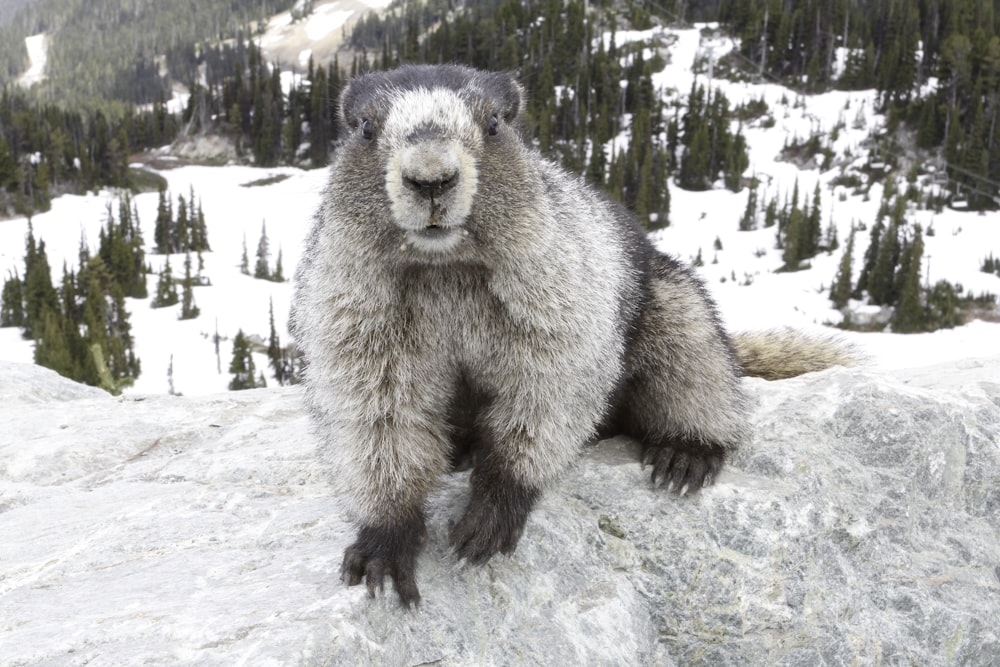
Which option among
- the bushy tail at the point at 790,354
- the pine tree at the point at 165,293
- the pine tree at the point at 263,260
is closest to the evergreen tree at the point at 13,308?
the pine tree at the point at 165,293

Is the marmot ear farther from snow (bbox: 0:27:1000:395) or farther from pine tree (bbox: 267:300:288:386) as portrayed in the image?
pine tree (bbox: 267:300:288:386)

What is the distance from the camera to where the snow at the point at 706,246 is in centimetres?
3038

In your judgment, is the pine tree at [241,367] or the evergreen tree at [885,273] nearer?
the pine tree at [241,367]

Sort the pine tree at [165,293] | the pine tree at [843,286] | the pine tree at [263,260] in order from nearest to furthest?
the pine tree at [843,286] < the pine tree at [165,293] < the pine tree at [263,260]

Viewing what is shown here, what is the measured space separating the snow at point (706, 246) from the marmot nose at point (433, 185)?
18338 mm

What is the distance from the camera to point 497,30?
7150cm

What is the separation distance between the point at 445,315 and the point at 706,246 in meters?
38.3

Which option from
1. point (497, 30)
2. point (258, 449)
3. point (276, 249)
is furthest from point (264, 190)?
point (258, 449)

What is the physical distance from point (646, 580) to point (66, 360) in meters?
34.3

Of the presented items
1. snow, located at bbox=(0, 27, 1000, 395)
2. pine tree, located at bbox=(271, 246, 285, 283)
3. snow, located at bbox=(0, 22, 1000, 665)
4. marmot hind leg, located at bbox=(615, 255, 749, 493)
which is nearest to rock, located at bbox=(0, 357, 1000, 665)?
snow, located at bbox=(0, 22, 1000, 665)

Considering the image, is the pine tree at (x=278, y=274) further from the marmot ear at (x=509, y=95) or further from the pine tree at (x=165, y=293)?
the marmot ear at (x=509, y=95)

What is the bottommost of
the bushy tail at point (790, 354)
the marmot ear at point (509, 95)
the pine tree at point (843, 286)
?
the pine tree at point (843, 286)

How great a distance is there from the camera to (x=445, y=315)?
3.16 metres

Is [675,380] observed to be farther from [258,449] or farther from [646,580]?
[258,449]
